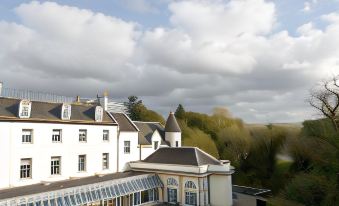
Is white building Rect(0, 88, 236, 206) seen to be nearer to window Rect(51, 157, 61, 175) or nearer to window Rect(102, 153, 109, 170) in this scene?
window Rect(51, 157, 61, 175)

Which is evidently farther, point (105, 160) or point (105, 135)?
point (105, 135)

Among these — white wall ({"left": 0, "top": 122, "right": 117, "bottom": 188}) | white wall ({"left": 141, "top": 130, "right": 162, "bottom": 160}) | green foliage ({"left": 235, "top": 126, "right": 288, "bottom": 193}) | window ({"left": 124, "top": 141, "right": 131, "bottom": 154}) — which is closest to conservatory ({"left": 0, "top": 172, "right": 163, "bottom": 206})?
white wall ({"left": 0, "top": 122, "right": 117, "bottom": 188})

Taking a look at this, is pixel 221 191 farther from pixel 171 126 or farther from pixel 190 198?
pixel 171 126

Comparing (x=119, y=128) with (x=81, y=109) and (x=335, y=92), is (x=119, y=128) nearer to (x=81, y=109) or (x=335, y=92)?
(x=81, y=109)

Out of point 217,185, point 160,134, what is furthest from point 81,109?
point 217,185

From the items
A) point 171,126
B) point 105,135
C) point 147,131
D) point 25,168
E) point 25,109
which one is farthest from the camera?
point 171,126

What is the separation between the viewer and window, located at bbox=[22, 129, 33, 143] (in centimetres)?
2428

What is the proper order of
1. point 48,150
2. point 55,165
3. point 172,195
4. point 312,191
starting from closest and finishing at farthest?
point 312,191, point 48,150, point 55,165, point 172,195

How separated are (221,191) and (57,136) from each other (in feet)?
51.4

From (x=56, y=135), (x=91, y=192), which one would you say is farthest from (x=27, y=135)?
(x=91, y=192)

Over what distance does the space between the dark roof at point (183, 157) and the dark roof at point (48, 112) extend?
6.05 meters

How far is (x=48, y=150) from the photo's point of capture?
25.8 metres

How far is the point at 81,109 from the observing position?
2997 centimetres

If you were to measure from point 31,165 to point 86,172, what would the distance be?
5551mm
